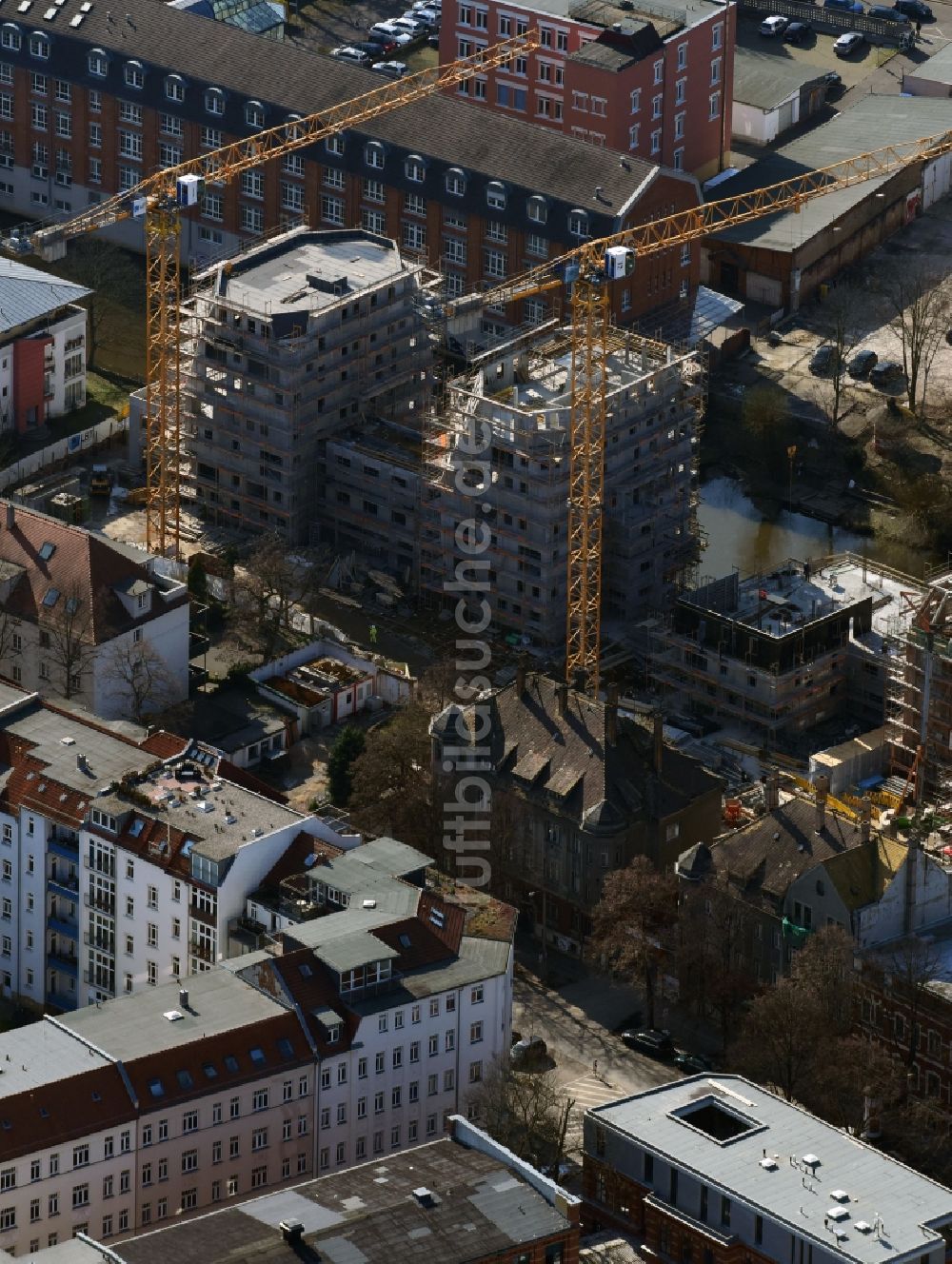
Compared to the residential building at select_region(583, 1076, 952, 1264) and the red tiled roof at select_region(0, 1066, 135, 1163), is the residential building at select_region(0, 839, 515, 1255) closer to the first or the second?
the red tiled roof at select_region(0, 1066, 135, 1163)

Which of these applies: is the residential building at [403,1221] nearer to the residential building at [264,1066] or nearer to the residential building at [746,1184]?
the residential building at [264,1066]

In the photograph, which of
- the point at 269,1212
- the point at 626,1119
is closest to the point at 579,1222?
the point at 626,1119

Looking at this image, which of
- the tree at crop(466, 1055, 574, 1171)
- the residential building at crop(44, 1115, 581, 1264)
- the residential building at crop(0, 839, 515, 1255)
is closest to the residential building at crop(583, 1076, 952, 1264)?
the tree at crop(466, 1055, 574, 1171)

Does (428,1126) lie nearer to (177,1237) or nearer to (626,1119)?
(626,1119)

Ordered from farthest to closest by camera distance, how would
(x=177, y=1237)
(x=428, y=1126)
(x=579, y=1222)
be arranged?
(x=428, y=1126), (x=579, y=1222), (x=177, y=1237)

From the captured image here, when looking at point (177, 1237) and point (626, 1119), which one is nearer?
point (177, 1237)

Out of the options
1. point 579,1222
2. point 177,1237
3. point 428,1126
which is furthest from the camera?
point 428,1126
